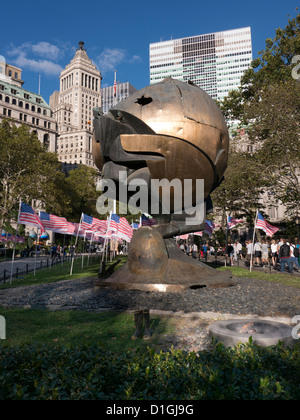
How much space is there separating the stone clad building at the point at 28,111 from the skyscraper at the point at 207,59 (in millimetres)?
79196

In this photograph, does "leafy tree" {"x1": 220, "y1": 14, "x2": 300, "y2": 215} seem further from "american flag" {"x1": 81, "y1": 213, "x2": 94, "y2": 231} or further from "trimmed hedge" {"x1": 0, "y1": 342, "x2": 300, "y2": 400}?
"trimmed hedge" {"x1": 0, "y1": 342, "x2": 300, "y2": 400}

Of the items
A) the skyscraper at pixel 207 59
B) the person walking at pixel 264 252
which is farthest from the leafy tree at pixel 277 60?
the skyscraper at pixel 207 59

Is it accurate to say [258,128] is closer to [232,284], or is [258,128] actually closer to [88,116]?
[232,284]

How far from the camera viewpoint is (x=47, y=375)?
315cm

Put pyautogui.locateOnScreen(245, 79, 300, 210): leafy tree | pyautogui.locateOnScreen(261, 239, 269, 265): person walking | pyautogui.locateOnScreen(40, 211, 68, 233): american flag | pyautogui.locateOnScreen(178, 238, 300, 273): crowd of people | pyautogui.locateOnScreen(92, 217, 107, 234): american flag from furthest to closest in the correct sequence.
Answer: pyautogui.locateOnScreen(261, 239, 269, 265): person walking < pyautogui.locateOnScreen(92, 217, 107, 234): american flag < pyautogui.locateOnScreen(245, 79, 300, 210): leafy tree < pyautogui.locateOnScreen(40, 211, 68, 233): american flag < pyautogui.locateOnScreen(178, 238, 300, 273): crowd of people

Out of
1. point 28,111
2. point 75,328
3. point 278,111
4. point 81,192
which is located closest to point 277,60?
point 278,111

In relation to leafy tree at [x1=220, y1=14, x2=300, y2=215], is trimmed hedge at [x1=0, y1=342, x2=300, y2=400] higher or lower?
lower

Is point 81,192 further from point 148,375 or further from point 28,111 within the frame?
point 148,375

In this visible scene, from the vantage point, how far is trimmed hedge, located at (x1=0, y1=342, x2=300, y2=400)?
283cm

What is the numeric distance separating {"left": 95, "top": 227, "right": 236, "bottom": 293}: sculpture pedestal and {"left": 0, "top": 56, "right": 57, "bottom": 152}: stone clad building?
68.1 metres

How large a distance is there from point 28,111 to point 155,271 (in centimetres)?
7799

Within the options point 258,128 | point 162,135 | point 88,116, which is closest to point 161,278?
point 162,135

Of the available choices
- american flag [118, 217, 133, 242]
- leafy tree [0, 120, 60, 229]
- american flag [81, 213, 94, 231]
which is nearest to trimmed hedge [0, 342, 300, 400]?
american flag [118, 217, 133, 242]

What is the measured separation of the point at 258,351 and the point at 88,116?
521 feet
